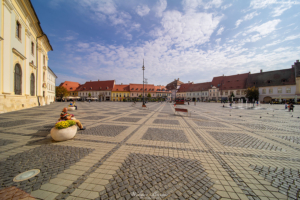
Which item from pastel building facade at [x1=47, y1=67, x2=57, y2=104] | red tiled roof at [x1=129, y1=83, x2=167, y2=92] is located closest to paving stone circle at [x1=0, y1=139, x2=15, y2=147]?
pastel building facade at [x1=47, y1=67, x2=57, y2=104]

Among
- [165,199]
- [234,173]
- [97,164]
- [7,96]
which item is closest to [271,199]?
[234,173]

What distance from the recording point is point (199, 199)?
6.83 ft

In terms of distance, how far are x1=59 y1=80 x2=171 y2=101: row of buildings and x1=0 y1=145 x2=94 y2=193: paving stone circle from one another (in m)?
58.5

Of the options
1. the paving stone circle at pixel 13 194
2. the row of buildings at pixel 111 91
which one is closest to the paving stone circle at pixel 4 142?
the paving stone circle at pixel 13 194

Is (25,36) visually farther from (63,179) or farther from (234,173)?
(234,173)

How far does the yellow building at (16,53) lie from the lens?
1176 cm

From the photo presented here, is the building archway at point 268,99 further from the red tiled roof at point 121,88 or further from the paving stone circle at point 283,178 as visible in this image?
the red tiled roof at point 121,88

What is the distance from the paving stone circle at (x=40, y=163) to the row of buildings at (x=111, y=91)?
58505mm

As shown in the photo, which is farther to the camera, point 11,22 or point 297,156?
point 11,22

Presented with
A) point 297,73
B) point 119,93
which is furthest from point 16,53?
point 297,73

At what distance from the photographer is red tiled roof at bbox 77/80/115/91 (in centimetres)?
6650

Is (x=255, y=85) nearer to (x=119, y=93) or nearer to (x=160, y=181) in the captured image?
(x=119, y=93)

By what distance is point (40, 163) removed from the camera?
3115 mm

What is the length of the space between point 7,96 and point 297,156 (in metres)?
21.5
